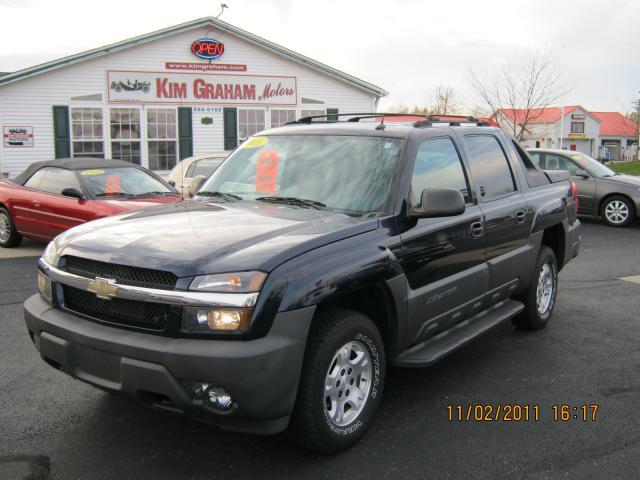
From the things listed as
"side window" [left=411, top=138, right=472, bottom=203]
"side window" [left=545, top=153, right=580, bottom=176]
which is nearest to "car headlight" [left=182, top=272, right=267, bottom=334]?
"side window" [left=411, top=138, right=472, bottom=203]

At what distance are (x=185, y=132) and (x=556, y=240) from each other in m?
16.6

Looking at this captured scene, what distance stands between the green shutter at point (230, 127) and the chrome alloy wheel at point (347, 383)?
60.8 ft

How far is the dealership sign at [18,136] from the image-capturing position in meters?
18.9

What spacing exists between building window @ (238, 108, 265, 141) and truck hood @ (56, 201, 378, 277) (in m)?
18.2

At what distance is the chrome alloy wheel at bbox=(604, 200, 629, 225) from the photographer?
13.0 m

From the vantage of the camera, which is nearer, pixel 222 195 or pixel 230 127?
pixel 222 195

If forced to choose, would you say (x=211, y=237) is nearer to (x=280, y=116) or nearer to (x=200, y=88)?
(x=200, y=88)

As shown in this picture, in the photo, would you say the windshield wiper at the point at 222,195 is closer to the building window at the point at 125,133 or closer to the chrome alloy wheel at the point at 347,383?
the chrome alloy wheel at the point at 347,383

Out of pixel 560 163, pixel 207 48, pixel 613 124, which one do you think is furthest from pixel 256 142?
pixel 613 124

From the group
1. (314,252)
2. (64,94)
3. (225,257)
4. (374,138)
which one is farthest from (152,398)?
(64,94)

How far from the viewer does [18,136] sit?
1892 cm

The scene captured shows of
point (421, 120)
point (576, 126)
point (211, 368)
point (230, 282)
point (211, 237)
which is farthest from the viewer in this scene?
point (576, 126)

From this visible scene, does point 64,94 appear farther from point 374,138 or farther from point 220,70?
point 374,138

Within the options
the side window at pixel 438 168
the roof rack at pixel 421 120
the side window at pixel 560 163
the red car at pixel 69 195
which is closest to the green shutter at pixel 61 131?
the red car at pixel 69 195
